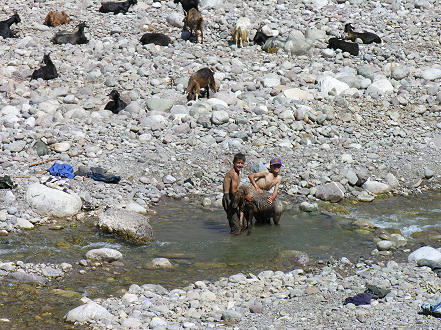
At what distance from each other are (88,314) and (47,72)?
937 cm

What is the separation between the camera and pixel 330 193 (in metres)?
11.6

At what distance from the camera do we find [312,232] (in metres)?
10.2

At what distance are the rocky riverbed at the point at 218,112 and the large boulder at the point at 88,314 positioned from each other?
0.70 metres

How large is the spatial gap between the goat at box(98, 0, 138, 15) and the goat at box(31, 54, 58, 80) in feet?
13.4

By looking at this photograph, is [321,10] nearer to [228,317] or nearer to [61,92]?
[61,92]

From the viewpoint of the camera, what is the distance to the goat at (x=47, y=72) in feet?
49.1

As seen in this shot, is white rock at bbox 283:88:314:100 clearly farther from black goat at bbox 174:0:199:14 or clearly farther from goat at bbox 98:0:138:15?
goat at bbox 98:0:138:15

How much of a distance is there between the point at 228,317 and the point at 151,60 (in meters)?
10.1

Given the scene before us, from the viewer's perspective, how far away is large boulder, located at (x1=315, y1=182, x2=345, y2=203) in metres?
11.6

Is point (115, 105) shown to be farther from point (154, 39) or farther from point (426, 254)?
point (426, 254)

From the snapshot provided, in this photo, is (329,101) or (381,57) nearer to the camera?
(329,101)

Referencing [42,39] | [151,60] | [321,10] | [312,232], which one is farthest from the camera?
[321,10]

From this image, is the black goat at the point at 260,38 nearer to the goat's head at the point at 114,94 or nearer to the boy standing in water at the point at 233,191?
the goat's head at the point at 114,94

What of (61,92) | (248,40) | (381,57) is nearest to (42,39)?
(61,92)
